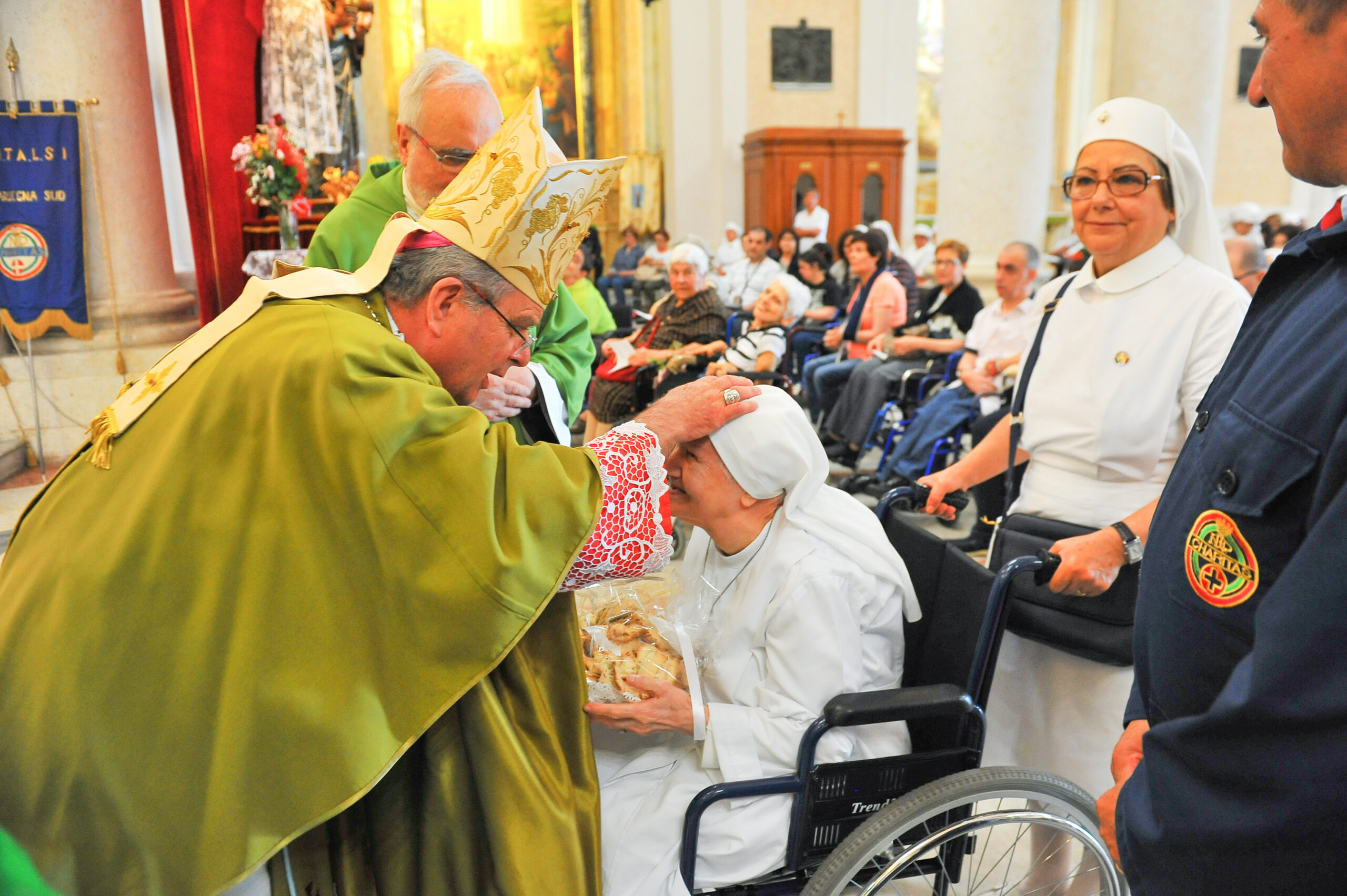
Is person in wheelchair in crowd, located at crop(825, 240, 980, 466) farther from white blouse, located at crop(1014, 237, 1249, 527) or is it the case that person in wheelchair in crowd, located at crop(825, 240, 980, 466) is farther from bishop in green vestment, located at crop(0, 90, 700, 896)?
bishop in green vestment, located at crop(0, 90, 700, 896)

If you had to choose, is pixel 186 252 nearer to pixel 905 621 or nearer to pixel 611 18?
pixel 905 621

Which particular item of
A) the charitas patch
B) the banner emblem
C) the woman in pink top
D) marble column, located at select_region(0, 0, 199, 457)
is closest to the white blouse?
the charitas patch

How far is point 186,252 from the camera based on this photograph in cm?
640

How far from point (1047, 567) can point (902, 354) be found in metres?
4.78

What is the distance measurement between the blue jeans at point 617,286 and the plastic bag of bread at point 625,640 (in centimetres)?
1075

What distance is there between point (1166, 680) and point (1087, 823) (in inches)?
34.0

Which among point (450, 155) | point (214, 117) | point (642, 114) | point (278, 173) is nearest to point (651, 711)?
point (450, 155)

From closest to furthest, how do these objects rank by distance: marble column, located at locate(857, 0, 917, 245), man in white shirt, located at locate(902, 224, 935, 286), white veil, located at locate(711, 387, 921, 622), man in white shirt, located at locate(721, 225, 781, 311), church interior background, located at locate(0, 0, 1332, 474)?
white veil, located at locate(711, 387, 921, 622), church interior background, located at locate(0, 0, 1332, 474), man in white shirt, located at locate(721, 225, 781, 311), man in white shirt, located at locate(902, 224, 935, 286), marble column, located at locate(857, 0, 917, 245)

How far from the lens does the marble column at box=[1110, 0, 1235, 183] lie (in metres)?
7.77

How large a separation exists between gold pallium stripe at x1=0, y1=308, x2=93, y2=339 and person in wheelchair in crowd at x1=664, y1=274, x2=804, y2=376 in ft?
11.6

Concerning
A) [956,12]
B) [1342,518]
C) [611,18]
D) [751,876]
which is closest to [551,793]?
[751,876]

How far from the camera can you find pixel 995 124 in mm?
7043

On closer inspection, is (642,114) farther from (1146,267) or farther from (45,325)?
(1146,267)

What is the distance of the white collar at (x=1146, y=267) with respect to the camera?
216cm
